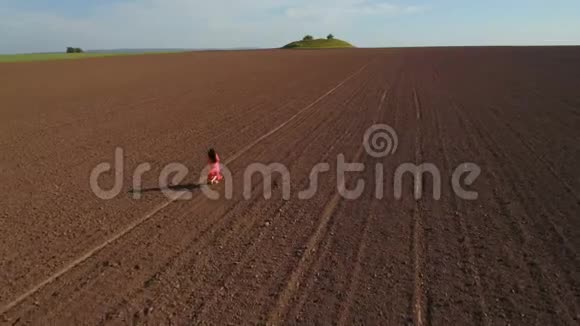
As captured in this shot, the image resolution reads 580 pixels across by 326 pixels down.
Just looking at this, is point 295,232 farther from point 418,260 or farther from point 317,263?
point 418,260

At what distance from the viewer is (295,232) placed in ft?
19.9

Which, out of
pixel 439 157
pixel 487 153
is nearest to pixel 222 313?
pixel 439 157

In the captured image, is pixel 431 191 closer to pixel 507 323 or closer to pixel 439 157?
pixel 439 157

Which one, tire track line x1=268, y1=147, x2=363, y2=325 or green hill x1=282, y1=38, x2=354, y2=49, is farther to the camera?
green hill x1=282, y1=38, x2=354, y2=49

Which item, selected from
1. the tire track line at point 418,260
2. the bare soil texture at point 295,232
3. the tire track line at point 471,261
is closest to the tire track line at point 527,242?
the bare soil texture at point 295,232

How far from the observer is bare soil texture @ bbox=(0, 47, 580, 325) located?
446 cm

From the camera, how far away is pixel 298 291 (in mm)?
4684

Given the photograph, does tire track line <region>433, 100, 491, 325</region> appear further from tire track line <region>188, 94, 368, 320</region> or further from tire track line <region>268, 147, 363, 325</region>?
tire track line <region>188, 94, 368, 320</region>

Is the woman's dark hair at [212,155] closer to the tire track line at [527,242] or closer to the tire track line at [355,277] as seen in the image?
the tire track line at [355,277]

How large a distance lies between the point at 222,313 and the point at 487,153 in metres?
7.54

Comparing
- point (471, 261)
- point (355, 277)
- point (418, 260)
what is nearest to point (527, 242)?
point (471, 261)

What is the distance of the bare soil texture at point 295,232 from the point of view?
446cm

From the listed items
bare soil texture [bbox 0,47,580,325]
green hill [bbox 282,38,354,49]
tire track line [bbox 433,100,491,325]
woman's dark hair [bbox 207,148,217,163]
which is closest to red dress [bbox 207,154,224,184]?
woman's dark hair [bbox 207,148,217,163]

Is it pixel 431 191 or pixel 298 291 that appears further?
pixel 431 191
